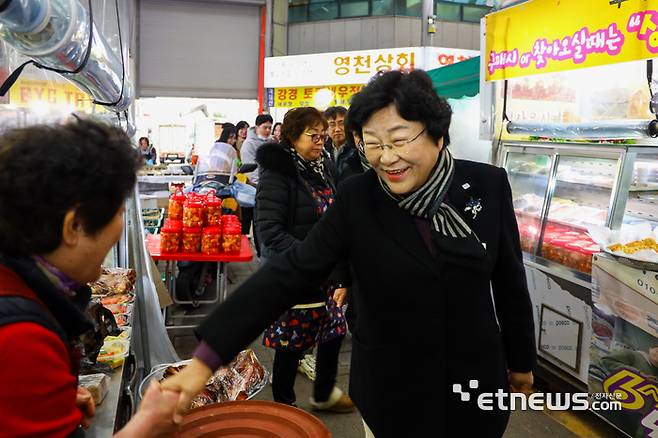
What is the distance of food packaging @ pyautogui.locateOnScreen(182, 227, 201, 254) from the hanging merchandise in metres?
2.01

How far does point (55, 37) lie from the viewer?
5.40ft

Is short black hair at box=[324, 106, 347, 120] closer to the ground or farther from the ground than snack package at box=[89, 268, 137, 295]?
farther from the ground

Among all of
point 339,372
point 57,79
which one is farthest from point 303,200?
point 339,372

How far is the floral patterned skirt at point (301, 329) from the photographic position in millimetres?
3133

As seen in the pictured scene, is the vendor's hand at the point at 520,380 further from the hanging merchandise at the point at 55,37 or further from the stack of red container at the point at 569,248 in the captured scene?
the stack of red container at the point at 569,248

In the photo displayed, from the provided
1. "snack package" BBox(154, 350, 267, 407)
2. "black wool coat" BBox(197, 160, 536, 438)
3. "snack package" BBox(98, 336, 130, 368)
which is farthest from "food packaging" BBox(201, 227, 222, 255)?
"black wool coat" BBox(197, 160, 536, 438)

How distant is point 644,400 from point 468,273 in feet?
6.38

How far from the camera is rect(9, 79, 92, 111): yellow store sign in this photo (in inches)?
86.0

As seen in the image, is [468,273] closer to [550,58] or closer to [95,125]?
[95,125]

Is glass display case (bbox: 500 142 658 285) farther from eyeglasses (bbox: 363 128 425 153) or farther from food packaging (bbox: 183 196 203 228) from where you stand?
food packaging (bbox: 183 196 203 228)

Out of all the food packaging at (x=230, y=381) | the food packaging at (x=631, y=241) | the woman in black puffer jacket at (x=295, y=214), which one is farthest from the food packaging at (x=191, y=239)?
the food packaging at (x=631, y=241)

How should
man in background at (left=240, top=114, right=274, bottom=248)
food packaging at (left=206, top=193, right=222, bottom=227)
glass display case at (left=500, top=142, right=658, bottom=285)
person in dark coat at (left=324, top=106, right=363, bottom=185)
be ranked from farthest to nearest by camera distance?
man in background at (left=240, top=114, right=274, bottom=248) < food packaging at (left=206, top=193, right=222, bottom=227) < person in dark coat at (left=324, top=106, right=363, bottom=185) < glass display case at (left=500, top=142, right=658, bottom=285)

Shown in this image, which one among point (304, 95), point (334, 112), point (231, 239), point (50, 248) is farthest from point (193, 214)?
point (304, 95)

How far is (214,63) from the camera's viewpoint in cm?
1555
